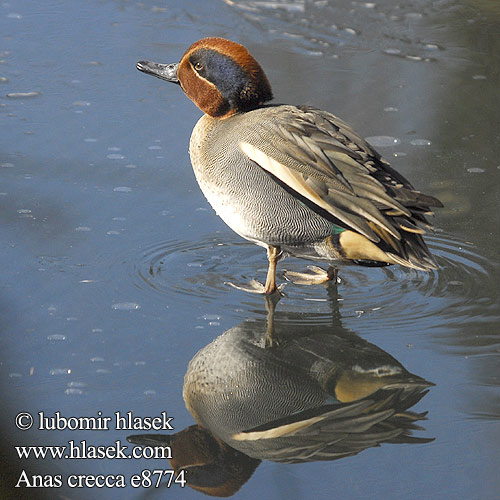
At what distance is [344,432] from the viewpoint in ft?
9.93

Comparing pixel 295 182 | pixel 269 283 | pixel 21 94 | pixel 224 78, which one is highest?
pixel 224 78

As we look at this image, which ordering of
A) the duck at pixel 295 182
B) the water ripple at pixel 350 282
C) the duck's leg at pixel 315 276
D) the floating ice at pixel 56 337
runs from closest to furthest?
1. the floating ice at pixel 56 337
2. the duck at pixel 295 182
3. the water ripple at pixel 350 282
4. the duck's leg at pixel 315 276

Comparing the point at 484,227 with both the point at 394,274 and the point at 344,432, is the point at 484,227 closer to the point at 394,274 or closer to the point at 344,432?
the point at 394,274

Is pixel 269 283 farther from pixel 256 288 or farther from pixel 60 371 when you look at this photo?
pixel 60 371

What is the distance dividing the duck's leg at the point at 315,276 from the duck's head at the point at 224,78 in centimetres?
75

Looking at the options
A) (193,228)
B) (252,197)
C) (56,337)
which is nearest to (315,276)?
(252,197)

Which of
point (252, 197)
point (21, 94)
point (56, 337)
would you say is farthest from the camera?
point (21, 94)

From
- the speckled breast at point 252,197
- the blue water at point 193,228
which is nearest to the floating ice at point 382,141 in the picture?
the blue water at point 193,228

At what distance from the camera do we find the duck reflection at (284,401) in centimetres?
291

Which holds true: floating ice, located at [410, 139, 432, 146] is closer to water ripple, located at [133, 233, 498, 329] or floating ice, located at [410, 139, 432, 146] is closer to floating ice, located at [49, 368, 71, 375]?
water ripple, located at [133, 233, 498, 329]

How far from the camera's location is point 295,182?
12.3 ft

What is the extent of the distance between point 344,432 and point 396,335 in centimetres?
73

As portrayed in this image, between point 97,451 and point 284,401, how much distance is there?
656 millimetres

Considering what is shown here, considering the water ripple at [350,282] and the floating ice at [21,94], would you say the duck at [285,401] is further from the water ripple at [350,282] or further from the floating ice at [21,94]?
the floating ice at [21,94]
